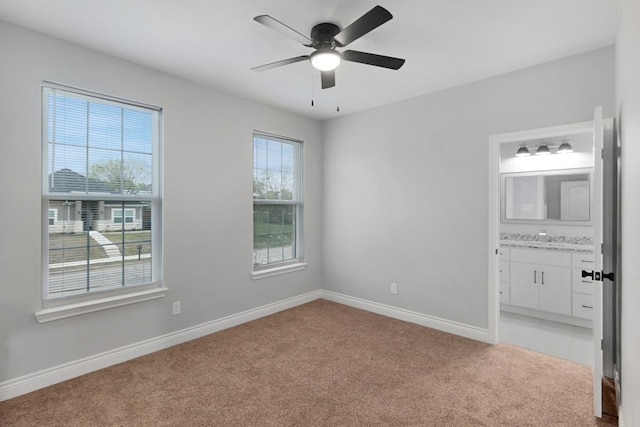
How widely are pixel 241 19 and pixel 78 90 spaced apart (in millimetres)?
1482

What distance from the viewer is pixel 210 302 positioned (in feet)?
11.6

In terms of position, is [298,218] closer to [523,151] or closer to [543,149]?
[523,151]

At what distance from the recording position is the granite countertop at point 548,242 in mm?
3846

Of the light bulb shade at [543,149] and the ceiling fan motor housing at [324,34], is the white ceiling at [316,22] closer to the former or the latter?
the ceiling fan motor housing at [324,34]

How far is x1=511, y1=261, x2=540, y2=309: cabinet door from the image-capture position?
13.2 feet

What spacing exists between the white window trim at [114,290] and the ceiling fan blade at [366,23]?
6.53ft

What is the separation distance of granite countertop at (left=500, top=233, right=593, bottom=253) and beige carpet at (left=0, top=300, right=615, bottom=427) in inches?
58.9

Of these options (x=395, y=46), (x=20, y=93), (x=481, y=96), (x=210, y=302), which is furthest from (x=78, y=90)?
(x=481, y=96)

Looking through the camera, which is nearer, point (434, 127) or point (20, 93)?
point (20, 93)

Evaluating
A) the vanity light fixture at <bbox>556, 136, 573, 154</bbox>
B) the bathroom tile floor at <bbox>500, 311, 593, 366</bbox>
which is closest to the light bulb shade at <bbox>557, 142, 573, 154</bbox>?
the vanity light fixture at <bbox>556, 136, 573, 154</bbox>

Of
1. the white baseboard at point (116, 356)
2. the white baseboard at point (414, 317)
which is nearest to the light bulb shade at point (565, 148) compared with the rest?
the white baseboard at point (414, 317)

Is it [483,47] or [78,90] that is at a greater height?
[483,47]

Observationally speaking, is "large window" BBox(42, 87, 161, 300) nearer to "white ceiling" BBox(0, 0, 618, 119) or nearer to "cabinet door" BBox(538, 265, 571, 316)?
"white ceiling" BBox(0, 0, 618, 119)

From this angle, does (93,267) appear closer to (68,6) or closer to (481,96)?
(68,6)
